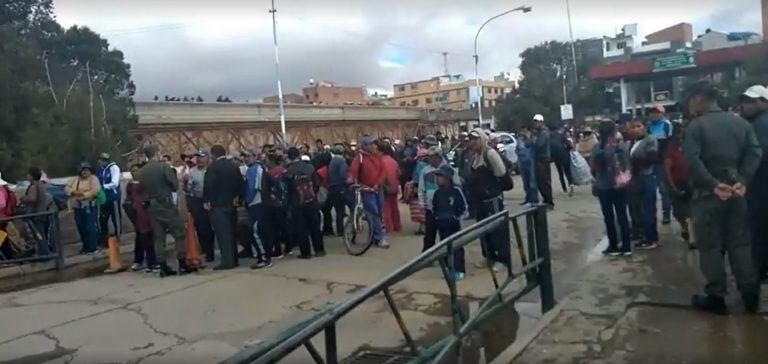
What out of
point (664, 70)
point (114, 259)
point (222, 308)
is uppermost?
point (664, 70)

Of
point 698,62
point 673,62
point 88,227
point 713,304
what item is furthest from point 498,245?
point 698,62

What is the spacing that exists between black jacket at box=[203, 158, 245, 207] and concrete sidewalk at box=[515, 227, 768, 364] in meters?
4.50

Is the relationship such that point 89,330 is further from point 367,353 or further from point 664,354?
point 664,354

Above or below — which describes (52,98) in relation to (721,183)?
above

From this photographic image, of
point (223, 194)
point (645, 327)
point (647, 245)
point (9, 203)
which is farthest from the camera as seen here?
point (9, 203)

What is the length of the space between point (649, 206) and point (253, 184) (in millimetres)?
4960

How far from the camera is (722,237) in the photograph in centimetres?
494

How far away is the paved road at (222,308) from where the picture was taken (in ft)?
18.1

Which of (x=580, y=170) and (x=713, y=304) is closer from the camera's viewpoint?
(x=713, y=304)

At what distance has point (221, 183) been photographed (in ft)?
28.3

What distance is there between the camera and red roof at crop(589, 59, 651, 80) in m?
58.4

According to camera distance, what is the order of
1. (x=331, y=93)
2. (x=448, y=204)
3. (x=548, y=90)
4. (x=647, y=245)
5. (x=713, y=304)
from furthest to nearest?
(x=331, y=93) < (x=548, y=90) < (x=647, y=245) < (x=448, y=204) < (x=713, y=304)

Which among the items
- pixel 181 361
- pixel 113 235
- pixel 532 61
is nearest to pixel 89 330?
pixel 181 361

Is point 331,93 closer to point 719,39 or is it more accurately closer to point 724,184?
point 719,39
